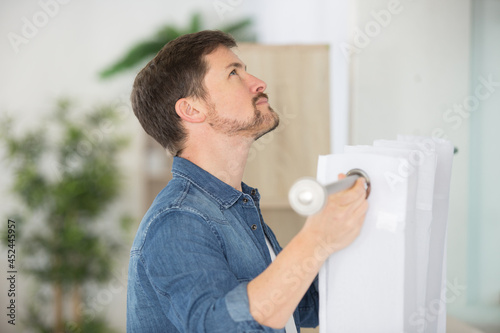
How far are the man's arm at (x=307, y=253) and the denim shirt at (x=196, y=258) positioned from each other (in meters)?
0.02

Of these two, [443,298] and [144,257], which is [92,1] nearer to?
[144,257]

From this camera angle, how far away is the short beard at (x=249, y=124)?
3.68 feet

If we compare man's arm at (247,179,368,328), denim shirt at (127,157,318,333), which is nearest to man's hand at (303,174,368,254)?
man's arm at (247,179,368,328)

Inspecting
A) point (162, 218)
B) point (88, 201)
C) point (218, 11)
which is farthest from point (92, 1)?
point (162, 218)

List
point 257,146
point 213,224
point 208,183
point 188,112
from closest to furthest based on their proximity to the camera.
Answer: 1. point 213,224
2. point 208,183
3. point 188,112
4. point 257,146

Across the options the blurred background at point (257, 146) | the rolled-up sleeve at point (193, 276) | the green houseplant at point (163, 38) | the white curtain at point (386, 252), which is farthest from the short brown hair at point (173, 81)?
the green houseplant at point (163, 38)

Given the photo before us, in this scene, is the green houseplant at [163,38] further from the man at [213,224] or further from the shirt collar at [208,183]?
the shirt collar at [208,183]

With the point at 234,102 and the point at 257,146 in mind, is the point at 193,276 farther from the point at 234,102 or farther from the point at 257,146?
the point at 257,146

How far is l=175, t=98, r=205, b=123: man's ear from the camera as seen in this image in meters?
1.16

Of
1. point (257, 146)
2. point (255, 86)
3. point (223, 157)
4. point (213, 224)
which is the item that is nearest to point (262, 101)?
point (255, 86)

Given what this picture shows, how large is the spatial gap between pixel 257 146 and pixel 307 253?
4.97 feet

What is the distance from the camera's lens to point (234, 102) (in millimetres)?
1130

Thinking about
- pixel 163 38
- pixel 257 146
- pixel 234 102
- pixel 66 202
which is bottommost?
pixel 66 202

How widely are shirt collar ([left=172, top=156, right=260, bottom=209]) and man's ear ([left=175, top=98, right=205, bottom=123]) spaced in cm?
11
